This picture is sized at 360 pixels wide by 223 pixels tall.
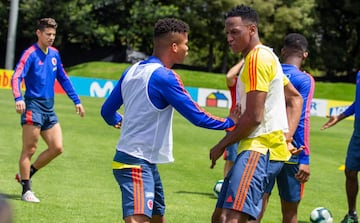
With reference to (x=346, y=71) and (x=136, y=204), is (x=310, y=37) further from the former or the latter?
(x=136, y=204)

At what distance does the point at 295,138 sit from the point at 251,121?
1.88 m

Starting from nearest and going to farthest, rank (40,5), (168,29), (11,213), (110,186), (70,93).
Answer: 1. (11,213)
2. (168,29)
3. (70,93)
4. (110,186)
5. (40,5)

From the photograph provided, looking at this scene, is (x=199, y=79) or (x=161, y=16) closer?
(x=199, y=79)

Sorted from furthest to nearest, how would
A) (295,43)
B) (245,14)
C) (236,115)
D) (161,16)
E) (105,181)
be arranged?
(161,16) → (105,181) → (295,43) → (236,115) → (245,14)

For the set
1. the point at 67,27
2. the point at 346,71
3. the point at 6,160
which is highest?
the point at 6,160

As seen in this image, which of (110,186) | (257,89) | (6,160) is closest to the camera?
(257,89)

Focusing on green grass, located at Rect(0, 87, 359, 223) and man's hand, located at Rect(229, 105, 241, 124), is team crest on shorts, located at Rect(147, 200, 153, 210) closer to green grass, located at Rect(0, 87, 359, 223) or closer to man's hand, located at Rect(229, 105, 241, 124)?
man's hand, located at Rect(229, 105, 241, 124)

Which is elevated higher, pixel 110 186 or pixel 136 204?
pixel 136 204

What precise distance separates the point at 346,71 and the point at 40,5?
85.6 feet

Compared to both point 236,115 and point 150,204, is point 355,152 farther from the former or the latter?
point 150,204

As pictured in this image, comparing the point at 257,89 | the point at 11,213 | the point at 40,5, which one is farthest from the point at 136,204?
the point at 40,5

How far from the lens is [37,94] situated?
28.5ft

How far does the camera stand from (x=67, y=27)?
48562mm

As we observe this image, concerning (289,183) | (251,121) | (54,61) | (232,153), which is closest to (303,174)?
(289,183)
